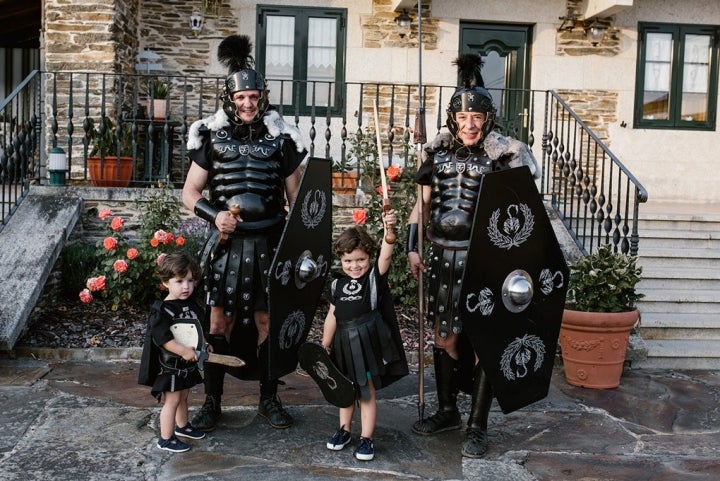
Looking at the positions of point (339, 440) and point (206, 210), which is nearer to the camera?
point (339, 440)

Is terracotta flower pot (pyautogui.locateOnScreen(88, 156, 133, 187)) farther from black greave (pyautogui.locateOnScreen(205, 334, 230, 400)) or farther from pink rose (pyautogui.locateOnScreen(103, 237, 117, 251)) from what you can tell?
black greave (pyautogui.locateOnScreen(205, 334, 230, 400))

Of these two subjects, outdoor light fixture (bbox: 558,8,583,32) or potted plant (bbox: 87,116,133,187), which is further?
outdoor light fixture (bbox: 558,8,583,32)

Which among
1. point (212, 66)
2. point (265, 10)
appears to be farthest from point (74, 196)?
point (265, 10)

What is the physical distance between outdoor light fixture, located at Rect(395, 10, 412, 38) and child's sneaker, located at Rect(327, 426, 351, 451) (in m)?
6.35

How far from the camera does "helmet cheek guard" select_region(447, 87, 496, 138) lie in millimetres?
3801

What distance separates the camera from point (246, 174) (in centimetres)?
399


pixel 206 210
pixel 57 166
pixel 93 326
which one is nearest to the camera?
pixel 206 210

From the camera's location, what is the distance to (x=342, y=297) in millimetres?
3721

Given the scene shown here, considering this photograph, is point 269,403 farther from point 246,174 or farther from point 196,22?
point 196,22

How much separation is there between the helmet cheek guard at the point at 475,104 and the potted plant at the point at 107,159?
4.15m

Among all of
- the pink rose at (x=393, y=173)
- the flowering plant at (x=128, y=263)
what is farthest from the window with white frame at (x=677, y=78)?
the flowering plant at (x=128, y=263)

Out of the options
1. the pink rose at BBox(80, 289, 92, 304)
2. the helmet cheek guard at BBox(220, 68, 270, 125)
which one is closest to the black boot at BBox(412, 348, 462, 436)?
the helmet cheek guard at BBox(220, 68, 270, 125)

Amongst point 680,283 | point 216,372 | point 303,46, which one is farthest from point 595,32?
point 216,372

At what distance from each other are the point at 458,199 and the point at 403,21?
5742mm
